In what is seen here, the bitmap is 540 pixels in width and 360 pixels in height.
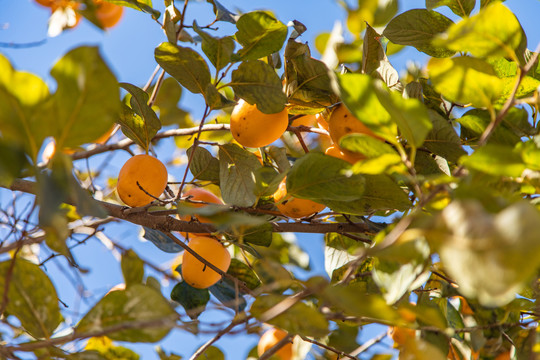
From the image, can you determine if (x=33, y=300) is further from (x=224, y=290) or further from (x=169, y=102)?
(x=169, y=102)

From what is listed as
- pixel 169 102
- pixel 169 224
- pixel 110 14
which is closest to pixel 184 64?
pixel 169 224

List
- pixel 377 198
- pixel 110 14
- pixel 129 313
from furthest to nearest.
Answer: pixel 110 14 < pixel 377 198 < pixel 129 313

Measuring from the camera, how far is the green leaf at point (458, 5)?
3.27 ft

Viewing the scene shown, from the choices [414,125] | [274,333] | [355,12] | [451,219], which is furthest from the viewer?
[355,12]

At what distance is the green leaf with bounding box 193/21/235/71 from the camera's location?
868 mm

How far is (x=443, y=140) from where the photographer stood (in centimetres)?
85

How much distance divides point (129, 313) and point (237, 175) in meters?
0.48

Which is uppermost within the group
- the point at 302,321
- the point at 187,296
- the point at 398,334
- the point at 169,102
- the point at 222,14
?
the point at 169,102

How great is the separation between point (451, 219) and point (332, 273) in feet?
2.22

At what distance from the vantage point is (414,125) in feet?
1.96

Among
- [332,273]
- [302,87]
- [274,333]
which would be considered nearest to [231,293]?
[274,333]

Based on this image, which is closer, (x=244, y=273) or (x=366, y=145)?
(x=366, y=145)

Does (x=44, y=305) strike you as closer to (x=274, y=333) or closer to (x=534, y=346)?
(x=274, y=333)

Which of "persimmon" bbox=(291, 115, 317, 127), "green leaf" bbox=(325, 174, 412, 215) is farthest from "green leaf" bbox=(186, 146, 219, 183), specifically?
"green leaf" bbox=(325, 174, 412, 215)
